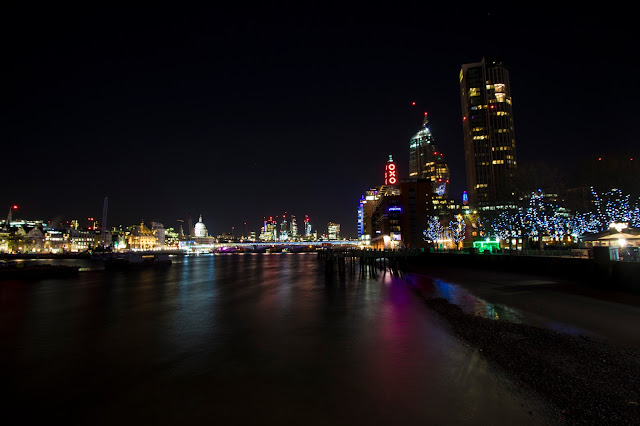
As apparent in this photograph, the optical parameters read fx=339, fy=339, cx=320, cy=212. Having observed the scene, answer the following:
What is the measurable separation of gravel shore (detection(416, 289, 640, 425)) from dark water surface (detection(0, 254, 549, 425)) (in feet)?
2.10

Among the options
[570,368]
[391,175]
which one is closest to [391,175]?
[391,175]

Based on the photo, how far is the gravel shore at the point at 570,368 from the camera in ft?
24.0

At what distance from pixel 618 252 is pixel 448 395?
78.5 feet

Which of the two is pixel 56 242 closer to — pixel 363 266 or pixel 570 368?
pixel 363 266

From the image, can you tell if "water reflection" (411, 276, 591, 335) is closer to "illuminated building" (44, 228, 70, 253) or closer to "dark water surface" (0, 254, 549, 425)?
"dark water surface" (0, 254, 549, 425)

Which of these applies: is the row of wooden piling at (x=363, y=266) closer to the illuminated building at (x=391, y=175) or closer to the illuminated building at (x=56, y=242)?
the illuminated building at (x=391, y=175)

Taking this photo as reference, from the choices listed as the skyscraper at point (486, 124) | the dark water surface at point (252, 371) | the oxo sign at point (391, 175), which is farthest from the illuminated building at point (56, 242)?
the skyscraper at point (486, 124)

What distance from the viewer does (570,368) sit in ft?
32.2

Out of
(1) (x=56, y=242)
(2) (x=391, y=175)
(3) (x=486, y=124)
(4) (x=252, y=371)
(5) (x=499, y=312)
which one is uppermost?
(3) (x=486, y=124)

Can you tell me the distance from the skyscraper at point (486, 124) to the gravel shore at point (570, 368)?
512 ft

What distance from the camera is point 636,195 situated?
128 feet

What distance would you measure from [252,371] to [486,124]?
605ft

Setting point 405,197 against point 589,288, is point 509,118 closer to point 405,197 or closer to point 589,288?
point 405,197

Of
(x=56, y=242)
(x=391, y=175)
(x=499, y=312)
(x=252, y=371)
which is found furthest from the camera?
(x=56, y=242)
